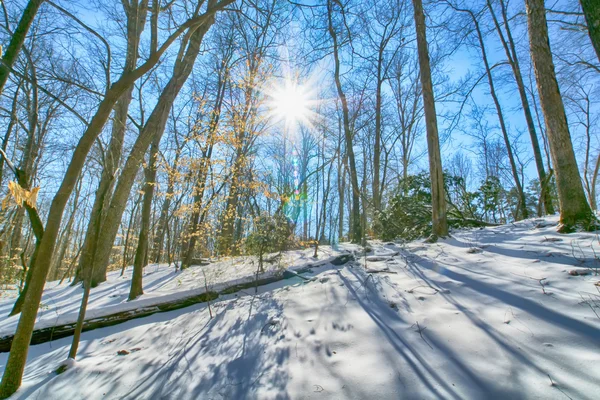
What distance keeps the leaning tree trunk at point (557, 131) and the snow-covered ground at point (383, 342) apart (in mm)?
451

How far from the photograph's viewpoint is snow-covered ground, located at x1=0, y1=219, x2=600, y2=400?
1.60 m

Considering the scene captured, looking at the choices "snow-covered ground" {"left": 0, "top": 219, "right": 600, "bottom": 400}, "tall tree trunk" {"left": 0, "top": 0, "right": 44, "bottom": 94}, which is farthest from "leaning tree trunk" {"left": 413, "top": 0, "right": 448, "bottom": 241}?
"tall tree trunk" {"left": 0, "top": 0, "right": 44, "bottom": 94}

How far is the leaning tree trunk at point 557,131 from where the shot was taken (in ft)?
11.9

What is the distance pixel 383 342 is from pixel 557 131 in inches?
165

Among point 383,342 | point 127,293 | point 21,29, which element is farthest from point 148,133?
point 383,342

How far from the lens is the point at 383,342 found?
2086 millimetres

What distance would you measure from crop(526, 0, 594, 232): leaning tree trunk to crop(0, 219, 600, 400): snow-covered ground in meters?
0.45

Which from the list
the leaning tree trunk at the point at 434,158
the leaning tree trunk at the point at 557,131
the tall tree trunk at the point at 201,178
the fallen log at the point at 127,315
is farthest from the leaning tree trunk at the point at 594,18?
the tall tree trunk at the point at 201,178

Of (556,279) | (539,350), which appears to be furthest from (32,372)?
(556,279)

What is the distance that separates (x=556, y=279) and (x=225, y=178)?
18.4ft

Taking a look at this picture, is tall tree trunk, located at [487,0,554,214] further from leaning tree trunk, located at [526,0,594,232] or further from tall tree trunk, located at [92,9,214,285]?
tall tree trunk, located at [92,9,214,285]

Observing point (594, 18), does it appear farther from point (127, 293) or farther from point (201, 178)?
point (127, 293)

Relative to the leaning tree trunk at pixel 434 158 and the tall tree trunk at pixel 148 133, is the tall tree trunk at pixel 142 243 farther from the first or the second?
the leaning tree trunk at pixel 434 158

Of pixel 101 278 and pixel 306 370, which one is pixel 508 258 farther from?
pixel 101 278
